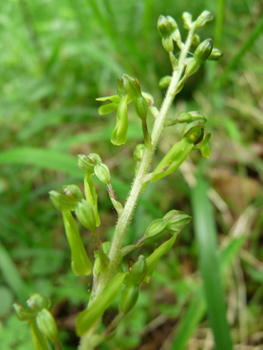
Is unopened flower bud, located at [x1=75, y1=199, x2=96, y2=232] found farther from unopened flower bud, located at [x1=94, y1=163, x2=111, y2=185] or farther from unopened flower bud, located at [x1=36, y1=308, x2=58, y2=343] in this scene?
unopened flower bud, located at [x1=36, y1=308, x2=58, y2=343]

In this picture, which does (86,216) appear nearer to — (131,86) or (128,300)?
(128,300)

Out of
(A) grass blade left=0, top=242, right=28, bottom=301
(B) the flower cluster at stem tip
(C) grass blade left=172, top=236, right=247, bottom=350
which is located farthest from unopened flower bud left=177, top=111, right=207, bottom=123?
(A) grass blade left=0, top=242, right=28, bottom=301

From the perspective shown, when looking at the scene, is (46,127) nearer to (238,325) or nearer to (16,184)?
(16,184)

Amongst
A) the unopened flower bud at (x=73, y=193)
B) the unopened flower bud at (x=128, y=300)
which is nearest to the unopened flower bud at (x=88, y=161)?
the unopened flower bud at (x=73, y=193)

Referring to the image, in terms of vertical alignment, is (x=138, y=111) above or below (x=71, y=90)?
above

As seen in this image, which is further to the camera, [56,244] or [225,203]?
[225,203]

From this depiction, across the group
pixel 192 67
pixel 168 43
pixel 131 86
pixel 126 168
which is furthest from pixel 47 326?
pixel 126 168

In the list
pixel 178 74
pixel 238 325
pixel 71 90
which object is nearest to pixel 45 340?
pixel 178 74
